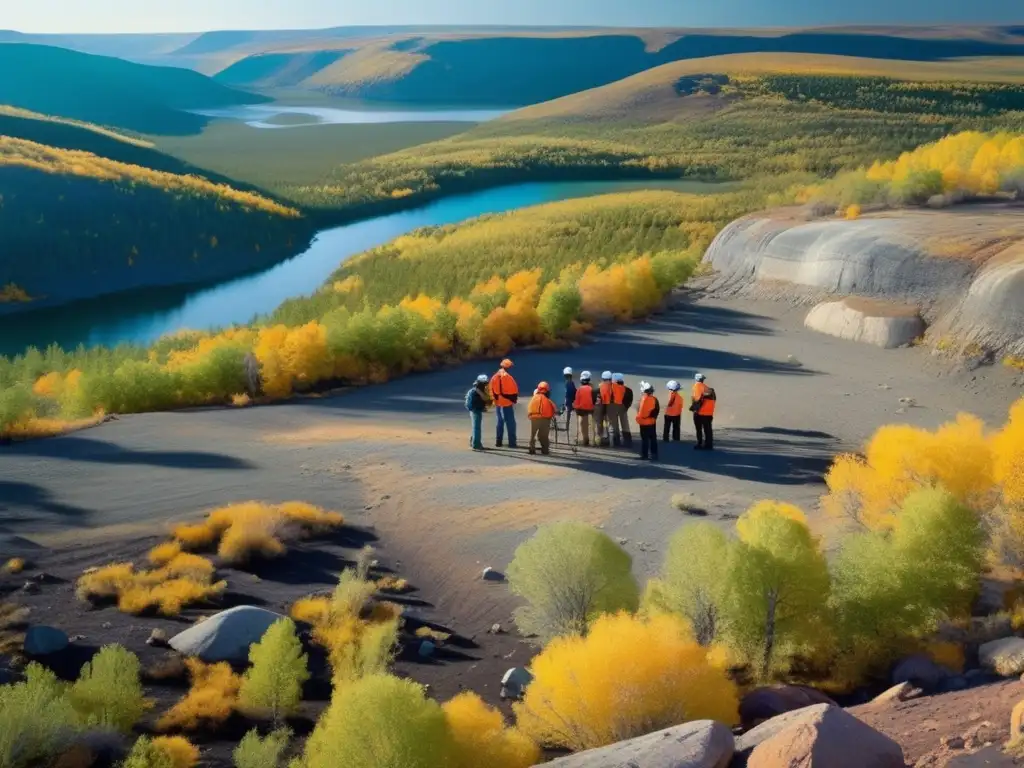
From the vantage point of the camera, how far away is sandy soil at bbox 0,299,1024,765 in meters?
13.5

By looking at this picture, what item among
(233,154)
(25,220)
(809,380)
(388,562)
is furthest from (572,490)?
(233,154)

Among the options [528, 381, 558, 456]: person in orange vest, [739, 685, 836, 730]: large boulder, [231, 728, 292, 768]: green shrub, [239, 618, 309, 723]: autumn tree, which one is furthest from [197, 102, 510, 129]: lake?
[739, 685, 836, 730]: large boulder

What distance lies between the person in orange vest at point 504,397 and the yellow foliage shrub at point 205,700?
28.9ft

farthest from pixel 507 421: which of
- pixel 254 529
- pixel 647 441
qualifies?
pixel 254 529

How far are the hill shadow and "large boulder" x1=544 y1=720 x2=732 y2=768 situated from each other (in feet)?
40.1

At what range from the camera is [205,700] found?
965 cm

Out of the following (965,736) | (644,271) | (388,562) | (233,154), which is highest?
(233,154)

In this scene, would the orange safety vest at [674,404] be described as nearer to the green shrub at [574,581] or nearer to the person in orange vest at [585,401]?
the person in orange vest at [585,401]

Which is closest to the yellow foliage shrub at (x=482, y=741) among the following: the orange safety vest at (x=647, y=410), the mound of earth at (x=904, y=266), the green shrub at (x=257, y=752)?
the green shrub at (x=257, y=752)

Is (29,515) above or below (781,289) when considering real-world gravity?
below

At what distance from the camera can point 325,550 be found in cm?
1430

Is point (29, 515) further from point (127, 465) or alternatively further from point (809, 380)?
point (809, 380)

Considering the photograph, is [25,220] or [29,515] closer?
[29,515]

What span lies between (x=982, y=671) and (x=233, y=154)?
393 feet
